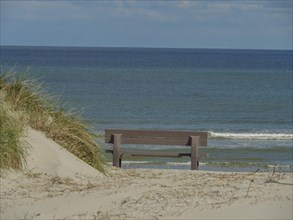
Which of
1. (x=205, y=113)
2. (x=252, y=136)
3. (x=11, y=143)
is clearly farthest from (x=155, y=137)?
(x=205, y=113)

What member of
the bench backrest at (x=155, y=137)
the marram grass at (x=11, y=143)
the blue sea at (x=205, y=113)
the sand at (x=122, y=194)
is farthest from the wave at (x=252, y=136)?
the marram grass at (x=11, y=143)

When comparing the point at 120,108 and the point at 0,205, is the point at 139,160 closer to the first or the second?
the point at 0,205

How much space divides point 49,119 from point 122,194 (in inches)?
116

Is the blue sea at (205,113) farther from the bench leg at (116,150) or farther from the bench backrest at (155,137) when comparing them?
the bench backrest at (155,137)

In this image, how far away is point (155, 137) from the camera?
15469mm

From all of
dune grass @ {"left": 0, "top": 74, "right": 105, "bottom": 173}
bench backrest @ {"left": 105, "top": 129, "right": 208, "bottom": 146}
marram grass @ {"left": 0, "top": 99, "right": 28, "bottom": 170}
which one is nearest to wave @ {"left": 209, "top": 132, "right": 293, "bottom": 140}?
bench backrest @ {"left": 105, "top": 129, "right": 208, "bottom": 146}

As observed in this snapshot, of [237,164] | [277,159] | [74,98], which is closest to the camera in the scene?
[237,164]

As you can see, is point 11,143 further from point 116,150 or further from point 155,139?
point 155,139

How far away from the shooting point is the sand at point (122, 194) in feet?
26.6

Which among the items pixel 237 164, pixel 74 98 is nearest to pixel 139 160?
pixel 237 164

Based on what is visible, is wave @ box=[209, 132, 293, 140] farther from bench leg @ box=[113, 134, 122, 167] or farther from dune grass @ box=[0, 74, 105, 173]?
dune grass @ box=[0, 74, 105, 173]

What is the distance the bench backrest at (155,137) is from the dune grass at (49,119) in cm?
337

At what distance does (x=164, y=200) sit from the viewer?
28.7ft

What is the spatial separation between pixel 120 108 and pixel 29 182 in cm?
2737
